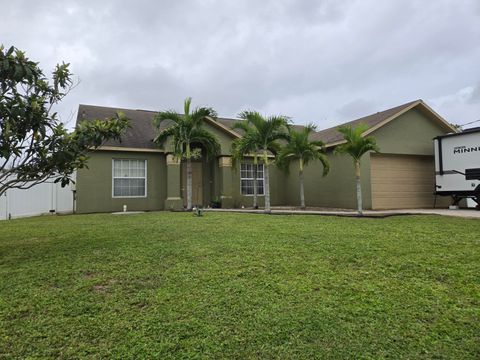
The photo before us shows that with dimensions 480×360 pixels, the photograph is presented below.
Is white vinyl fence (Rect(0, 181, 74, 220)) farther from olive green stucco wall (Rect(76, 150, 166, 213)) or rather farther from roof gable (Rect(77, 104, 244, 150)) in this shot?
roof gable (Rect(77, 104, 244, 150))

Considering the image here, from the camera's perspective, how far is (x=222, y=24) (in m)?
12.0

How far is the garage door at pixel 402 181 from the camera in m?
14.5

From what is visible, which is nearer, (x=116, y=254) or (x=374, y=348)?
(x=374, y=348)

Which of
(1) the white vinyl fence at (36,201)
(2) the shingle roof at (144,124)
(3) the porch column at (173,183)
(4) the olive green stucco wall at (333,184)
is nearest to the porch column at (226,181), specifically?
(2) the shingle roof at (144,124)

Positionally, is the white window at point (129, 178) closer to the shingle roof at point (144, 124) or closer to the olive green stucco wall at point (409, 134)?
the shingle roof at point (144, 124)

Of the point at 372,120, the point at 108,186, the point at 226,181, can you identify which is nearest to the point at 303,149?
the point at 372,120

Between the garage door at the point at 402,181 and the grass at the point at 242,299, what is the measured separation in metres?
8.29

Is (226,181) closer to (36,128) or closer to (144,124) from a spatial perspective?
(144,124)

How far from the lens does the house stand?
1464 cm

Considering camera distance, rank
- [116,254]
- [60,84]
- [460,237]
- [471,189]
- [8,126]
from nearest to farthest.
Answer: [8,126] → [116,254] → [60,84] → [460,237] → [471,189]

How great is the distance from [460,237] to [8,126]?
329 inches

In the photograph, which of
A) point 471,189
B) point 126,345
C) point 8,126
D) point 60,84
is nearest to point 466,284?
point 126,345

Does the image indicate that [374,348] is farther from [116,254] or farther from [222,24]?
[222,24]

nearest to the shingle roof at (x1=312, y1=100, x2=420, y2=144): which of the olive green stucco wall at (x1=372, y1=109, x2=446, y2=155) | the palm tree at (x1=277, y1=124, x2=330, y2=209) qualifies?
the olive green stucco wall at (x1=372, y1=109, x2=446, y2=155)
